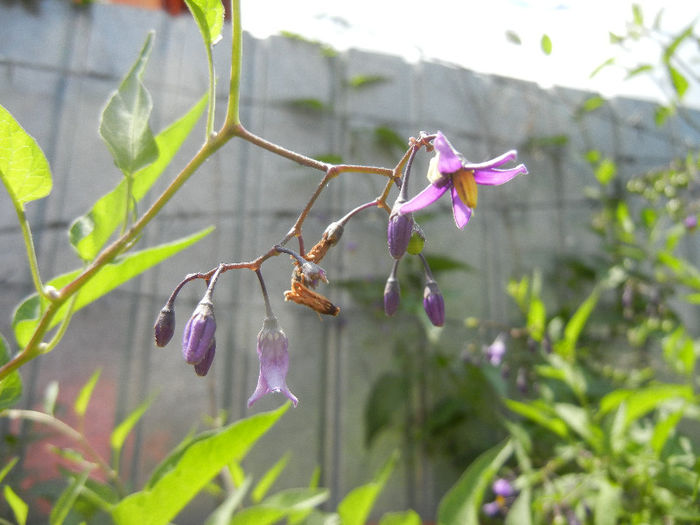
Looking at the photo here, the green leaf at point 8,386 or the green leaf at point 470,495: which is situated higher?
the green leaf at point 8,386

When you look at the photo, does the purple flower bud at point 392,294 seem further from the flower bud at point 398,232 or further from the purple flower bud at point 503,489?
the purple flower bud at point 503,489

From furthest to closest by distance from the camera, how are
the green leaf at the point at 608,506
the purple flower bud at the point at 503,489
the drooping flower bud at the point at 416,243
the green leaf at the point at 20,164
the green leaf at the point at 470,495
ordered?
the purple flower bud at the point at 503,489 < the green leaf at the point at 608,506 < the green leaf at the point at 470,495 < the drooping flower bud at the point at 416,243 < the green leaf at the point at 20,164

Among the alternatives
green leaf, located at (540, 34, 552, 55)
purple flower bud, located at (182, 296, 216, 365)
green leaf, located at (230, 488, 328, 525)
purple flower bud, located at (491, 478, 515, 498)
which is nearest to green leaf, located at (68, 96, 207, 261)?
purple flower bud, located at (182, 296, 216, 365)

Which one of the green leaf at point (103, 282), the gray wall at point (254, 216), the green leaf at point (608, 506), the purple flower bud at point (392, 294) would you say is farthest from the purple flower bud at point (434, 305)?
the gray wall at point (254, 216)

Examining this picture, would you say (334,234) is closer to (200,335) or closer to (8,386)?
(200,335)

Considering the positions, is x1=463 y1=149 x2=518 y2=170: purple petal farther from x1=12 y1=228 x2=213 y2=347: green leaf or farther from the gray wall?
the gray wall

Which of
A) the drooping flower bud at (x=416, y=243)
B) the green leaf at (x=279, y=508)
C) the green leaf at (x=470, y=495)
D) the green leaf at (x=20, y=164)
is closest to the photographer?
the green leaf at (x=20, y=164)

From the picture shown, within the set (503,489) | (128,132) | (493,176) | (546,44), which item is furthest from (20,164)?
(503,489)

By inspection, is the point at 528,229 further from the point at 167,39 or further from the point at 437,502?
the point at 167,39
